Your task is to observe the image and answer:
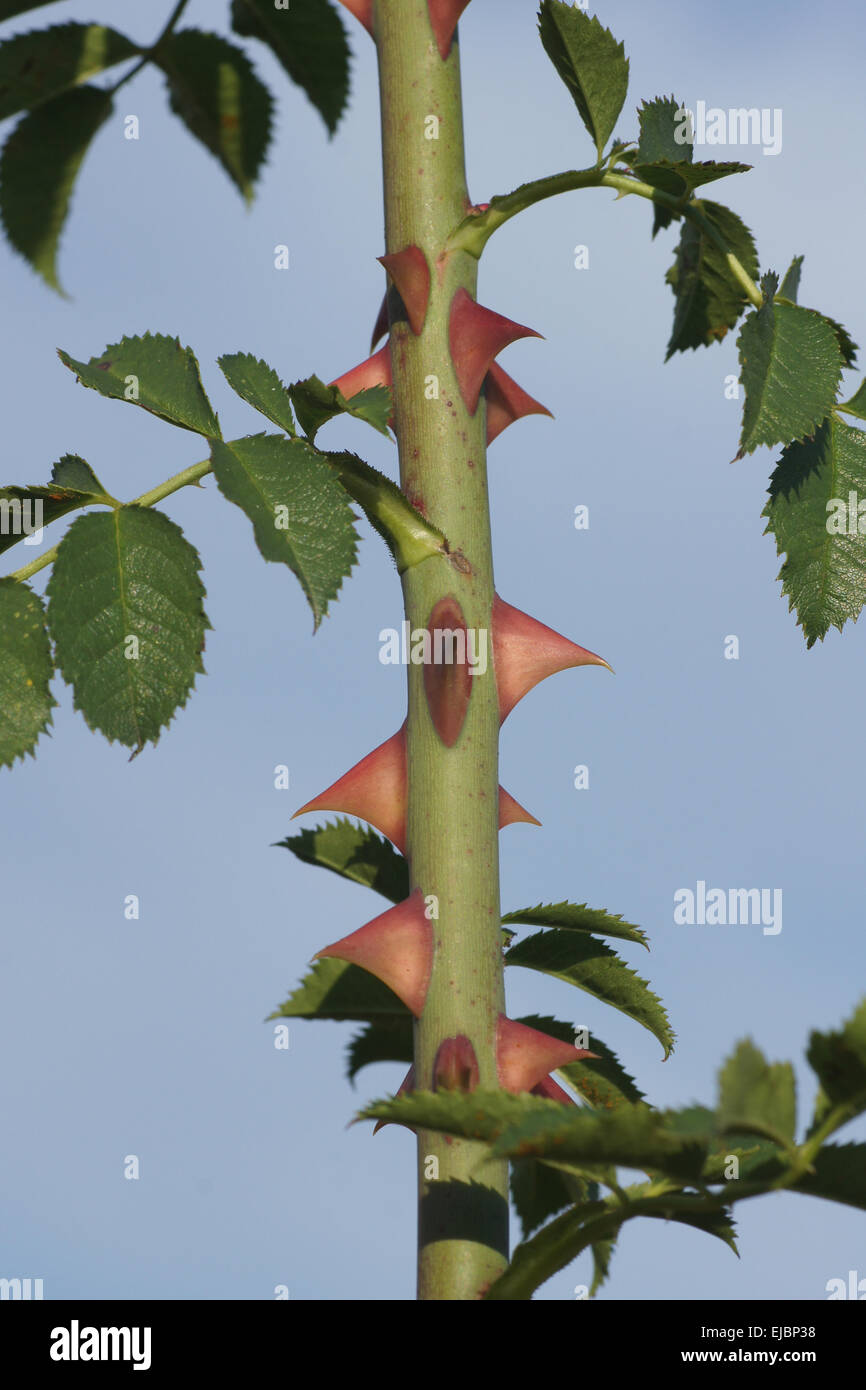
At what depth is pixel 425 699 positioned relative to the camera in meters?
2.09

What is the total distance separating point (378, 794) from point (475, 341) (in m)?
0.73

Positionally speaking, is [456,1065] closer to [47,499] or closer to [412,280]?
[47,499]

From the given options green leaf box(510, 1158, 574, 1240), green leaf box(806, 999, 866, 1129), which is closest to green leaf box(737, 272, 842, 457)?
green leaf box(806, 999, 866, 1129)

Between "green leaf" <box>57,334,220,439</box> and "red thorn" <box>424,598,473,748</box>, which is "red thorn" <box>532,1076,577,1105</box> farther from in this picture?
"green leaf" <box>57,334,220,439</box>

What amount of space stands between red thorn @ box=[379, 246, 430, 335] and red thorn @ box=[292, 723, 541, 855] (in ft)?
2.15

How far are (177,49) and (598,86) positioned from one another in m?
0.83

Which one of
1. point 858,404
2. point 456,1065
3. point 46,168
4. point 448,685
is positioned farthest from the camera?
point 858,404

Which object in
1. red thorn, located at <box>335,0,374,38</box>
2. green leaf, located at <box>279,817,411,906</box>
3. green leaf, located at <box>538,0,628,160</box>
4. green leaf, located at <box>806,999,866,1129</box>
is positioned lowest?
green leaf, located at <box>806,999,866,1129</box>

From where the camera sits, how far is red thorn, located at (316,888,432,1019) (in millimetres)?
1973

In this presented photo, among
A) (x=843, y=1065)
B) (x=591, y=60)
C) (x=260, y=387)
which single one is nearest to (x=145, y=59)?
(x=260, y=387)

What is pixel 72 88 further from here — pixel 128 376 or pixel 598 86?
pixel 598 86

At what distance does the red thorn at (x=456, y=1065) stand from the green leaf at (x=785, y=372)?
1028mm

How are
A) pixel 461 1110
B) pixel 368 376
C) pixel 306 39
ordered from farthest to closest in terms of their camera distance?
pixel 368 376, pixel 306 39, pixel 461 1110
